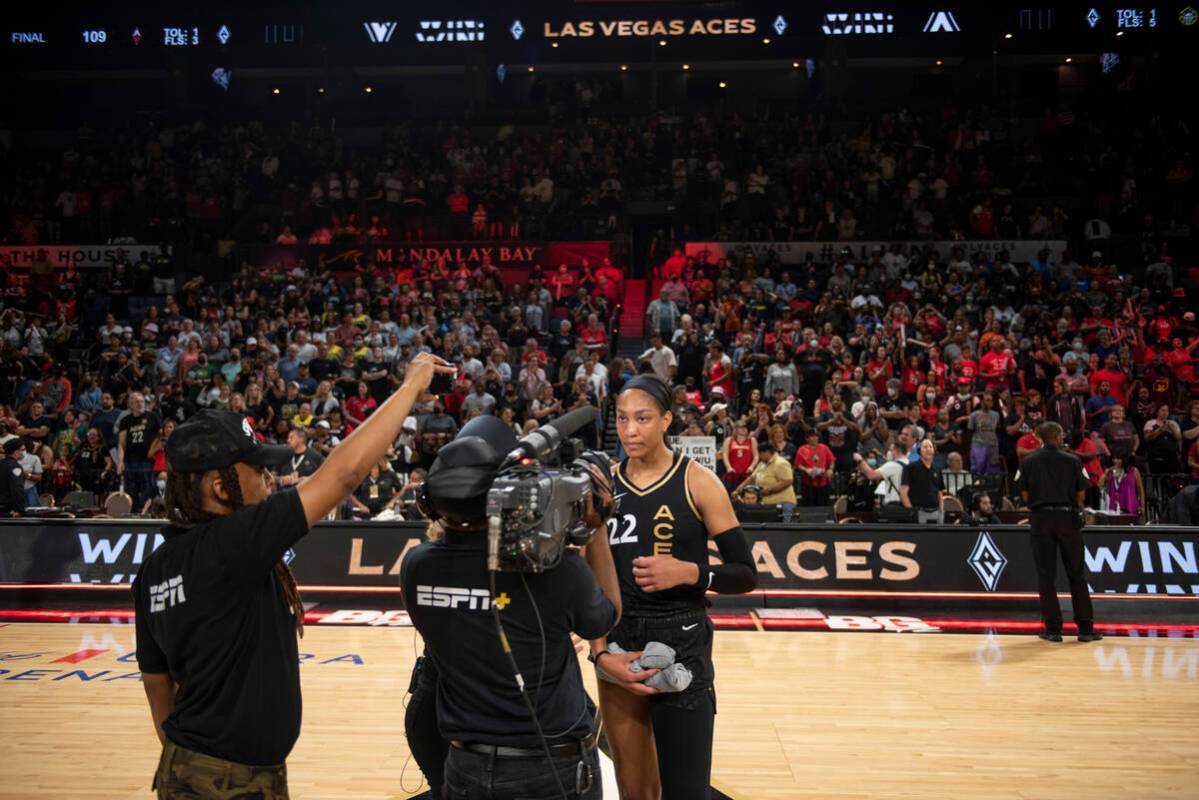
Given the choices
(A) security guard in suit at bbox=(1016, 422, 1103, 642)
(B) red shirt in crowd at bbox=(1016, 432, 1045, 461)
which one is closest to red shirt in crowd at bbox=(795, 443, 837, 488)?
(B) red shirt in crowd at bbox=(1016, 432, 1045, 461)

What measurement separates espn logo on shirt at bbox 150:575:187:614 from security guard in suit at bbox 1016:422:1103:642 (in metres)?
8.44

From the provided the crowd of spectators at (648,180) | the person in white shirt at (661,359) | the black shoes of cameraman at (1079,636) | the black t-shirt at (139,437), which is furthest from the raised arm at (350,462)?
the crowd of spectators at (648,180)

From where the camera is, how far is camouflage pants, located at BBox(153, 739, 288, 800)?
2.78 m

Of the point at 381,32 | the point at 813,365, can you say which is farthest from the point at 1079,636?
the point at 381,32

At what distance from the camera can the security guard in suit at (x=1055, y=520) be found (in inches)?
374

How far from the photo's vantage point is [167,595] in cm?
285

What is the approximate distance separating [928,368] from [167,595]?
1514 cm

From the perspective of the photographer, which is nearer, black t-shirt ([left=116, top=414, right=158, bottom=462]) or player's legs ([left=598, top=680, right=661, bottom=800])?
player's legs ([left=598, top=680, right=661, bottom=800])

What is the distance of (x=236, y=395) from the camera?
14828mm

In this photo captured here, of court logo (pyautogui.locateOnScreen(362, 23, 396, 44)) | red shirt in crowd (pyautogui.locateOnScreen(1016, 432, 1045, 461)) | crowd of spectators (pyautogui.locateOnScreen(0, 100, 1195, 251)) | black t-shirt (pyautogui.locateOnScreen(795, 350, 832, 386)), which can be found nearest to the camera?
red shirt in crowd (pyautogui.locateOnScreen(1016, 432, 1045, 461))

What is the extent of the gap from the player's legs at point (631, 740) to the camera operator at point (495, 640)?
3.69ft

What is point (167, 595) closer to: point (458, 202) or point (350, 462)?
point (350, 462)

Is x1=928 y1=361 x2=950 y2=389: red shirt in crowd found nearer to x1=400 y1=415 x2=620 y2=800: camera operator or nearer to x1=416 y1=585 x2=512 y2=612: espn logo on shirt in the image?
x1=400 y1=415 x2=620 y2=800: camera operator

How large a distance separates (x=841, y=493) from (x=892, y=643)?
406 cm
